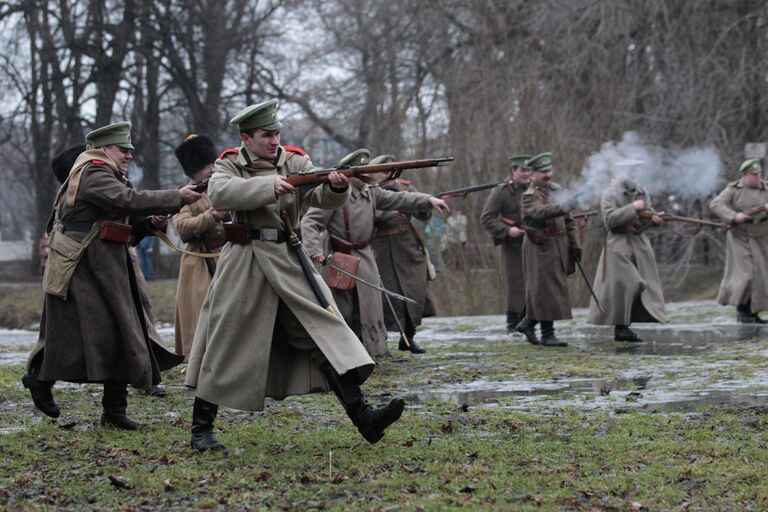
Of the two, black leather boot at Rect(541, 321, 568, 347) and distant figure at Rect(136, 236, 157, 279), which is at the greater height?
distant figure at Rect(136, 236, 157, 279)

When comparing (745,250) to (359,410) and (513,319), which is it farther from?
(359,410)

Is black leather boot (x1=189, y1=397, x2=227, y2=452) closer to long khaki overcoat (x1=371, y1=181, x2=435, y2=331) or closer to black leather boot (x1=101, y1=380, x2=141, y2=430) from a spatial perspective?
black leather boot (x1=101, y1=380, x2=141, y2=430)

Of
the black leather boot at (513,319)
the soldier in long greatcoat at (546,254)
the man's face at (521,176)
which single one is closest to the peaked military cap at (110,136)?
the soldier in long greatcoat at (546,254)

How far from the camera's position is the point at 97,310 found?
7.82m

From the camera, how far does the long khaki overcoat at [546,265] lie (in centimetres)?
1309

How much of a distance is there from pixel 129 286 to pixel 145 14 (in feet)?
87.5

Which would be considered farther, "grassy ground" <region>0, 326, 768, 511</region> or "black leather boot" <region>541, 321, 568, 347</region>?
"black leather boot" <region>541, 321, 568, 347</region>

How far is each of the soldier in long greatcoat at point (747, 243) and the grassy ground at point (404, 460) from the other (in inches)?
296

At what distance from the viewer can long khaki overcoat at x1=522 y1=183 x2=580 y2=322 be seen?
43.0 feet

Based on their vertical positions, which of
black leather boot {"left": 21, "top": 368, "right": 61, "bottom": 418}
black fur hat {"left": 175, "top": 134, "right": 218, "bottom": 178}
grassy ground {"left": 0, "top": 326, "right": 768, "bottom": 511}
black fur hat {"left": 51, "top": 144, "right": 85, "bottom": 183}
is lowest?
grassy ground {"left": 0, "top": 326, "right": 768, "bottom": 511}

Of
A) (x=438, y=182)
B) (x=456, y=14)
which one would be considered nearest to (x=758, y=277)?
(x=438, y=182)

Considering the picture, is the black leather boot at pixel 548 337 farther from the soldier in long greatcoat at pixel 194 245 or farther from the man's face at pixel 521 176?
the soldier in long greatcoat at pixel 194 245

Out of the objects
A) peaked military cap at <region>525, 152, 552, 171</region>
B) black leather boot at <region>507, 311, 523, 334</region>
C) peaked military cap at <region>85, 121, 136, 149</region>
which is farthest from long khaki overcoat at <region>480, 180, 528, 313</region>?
peaked military cap at <region>85, 121, 136, 149</region>

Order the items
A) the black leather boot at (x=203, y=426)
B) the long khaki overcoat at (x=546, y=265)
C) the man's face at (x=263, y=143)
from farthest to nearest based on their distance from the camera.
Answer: the long khaki overcoat at (x=546, y=265) < the man's face at (x=263, y=143) < the black leather boot at (x=203, y=426)
